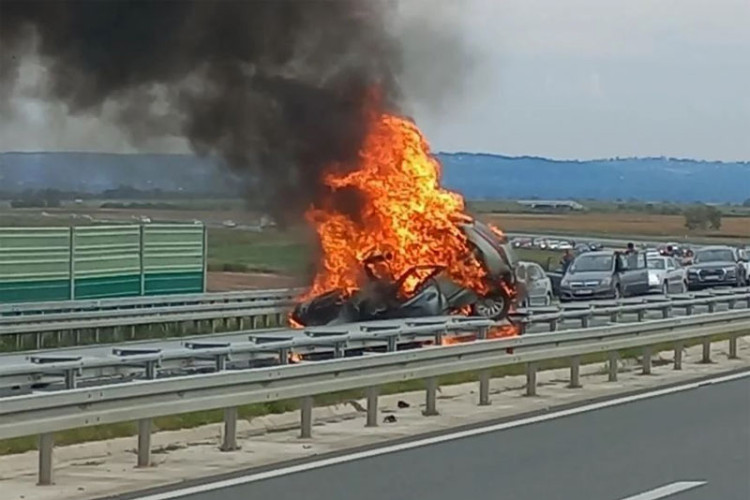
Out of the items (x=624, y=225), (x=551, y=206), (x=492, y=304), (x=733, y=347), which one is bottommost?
(x=733, y=347)

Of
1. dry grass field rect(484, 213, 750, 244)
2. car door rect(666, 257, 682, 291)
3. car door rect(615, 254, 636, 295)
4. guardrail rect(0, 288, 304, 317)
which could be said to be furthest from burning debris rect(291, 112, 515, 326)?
dry grass field rect(484, 213, 750, 244)

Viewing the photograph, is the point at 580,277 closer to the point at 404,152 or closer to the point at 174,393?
the point at 404,152

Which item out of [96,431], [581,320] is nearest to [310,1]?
[581,320]

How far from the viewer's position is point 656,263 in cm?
4781

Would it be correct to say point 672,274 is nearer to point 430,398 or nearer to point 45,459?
point 430,398

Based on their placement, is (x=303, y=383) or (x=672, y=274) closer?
(x=303, y=383)

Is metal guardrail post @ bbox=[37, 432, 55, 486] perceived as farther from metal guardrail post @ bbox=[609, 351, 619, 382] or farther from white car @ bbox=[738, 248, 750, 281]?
white car @ bbox=[738, 248, 750, 281]

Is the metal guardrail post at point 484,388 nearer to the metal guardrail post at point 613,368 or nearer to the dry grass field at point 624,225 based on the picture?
the metal guardrail post at point 613,368

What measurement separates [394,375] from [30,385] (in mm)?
3328

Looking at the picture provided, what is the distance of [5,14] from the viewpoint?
17.2 m

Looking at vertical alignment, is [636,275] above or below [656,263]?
below

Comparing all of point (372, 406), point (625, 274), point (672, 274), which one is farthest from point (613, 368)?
point (672, 274)

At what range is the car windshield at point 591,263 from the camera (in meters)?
44.2

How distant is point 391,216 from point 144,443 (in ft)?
34.4
